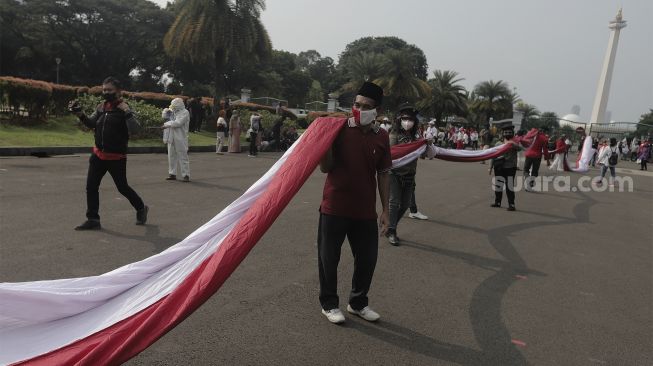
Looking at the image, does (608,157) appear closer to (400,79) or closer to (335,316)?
(335,316)

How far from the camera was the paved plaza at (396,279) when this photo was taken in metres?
3.66

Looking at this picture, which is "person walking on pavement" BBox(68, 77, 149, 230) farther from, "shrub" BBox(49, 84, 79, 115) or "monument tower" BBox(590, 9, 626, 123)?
"monument tower" BBox(590, 9, 626, 123)

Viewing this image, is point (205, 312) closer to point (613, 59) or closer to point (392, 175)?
point (392, 175)

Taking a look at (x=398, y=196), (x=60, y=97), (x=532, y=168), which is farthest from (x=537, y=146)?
(x=60, y=97)

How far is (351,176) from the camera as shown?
3857 mm

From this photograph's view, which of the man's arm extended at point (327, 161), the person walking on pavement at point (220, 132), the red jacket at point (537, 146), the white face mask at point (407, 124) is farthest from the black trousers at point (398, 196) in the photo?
the person walking on pavement at point (220, 132)

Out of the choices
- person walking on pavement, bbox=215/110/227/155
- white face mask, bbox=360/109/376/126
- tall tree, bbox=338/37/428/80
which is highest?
tall tree, bbox=338/37/428/80

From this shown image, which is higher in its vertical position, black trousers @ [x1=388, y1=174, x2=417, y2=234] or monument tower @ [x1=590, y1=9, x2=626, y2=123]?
monument tower @ [x1=590, y1=9, x2=626, y2=123]

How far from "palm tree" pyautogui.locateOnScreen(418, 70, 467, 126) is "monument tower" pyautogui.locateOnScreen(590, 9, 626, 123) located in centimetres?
1757

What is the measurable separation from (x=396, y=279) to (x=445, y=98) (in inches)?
1959

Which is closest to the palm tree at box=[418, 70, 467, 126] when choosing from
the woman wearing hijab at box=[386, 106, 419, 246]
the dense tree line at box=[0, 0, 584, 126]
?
the dense tree line at box=[0, 0, 584, 126]

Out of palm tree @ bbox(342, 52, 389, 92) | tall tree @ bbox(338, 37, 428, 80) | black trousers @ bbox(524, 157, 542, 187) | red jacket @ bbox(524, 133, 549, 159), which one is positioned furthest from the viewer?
tall tree @ bbox(338, 37, 428, 80)

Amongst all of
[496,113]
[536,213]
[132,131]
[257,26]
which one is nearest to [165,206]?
[132,131]

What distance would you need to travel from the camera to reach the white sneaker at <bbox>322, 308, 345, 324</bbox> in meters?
3.97
